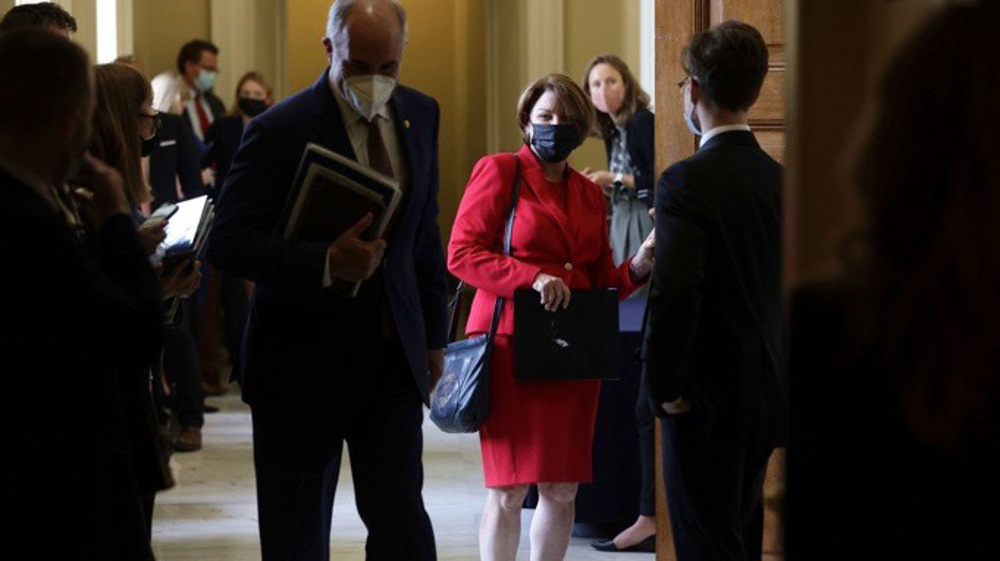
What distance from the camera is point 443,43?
56.9 feet

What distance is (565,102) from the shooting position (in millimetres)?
4793

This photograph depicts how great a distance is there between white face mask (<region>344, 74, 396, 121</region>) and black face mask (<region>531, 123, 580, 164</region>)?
3.81 feet

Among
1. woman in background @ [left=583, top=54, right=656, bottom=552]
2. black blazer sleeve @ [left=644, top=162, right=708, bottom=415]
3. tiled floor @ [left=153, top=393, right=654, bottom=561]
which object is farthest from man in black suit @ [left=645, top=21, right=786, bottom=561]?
woman in background @ [left=583, top=54, right=656, bottom=552]

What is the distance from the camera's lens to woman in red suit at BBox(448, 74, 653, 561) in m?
4.61

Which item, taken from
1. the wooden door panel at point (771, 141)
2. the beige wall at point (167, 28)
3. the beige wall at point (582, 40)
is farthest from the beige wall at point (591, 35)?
the wooden door panel at point (771, 141)

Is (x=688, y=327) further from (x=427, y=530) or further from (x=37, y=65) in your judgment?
(x=37, y=65)

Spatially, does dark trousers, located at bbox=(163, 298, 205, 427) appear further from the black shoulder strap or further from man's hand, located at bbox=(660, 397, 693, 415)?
man's hand, located at bbox=(660, 397, 693, 415)

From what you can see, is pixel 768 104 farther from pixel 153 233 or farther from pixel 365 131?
pixel 153 233

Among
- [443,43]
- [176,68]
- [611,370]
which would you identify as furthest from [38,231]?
[443,43]

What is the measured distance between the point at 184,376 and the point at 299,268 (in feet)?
15.2

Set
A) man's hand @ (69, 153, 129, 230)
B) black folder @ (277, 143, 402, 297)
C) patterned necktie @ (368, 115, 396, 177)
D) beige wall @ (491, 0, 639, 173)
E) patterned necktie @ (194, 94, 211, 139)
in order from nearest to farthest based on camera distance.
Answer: man's hand @ (69, 153, 129, 230) < black folder @ (277, 143, 402, 297) < patterned necktie @ (368, 115, 396, 177) < patterned necktie @ (194, 94, 211, 139) < beige wall @ (491, 0, 639, 173)

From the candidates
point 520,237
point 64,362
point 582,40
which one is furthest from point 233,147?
point 64,362

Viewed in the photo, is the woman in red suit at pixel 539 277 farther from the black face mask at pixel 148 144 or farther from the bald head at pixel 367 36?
the bald head at pixel 367 36

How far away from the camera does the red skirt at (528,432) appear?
4602 millimetres
